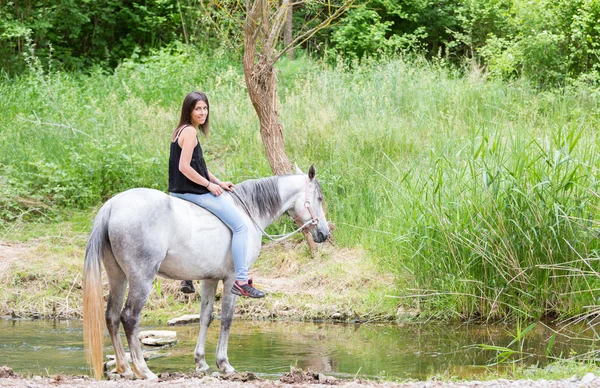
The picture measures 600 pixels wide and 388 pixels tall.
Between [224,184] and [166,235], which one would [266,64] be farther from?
[166,235]

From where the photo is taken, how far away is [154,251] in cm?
631

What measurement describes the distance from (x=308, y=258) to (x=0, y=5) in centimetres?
1189

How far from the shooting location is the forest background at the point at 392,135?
26.5 feet

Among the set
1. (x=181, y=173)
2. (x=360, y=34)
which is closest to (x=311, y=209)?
(x=181, y=173)

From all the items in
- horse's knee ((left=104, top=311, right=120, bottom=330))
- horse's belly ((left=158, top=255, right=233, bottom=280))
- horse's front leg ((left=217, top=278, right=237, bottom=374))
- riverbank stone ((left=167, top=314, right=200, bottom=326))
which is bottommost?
riverbank stone ((left=167, top=314, right=200, bottom=326))

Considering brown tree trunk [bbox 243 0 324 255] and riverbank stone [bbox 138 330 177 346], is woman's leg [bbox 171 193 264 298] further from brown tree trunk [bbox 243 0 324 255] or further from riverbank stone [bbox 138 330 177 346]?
brown tree trunk [bbox 243 0 324 255]

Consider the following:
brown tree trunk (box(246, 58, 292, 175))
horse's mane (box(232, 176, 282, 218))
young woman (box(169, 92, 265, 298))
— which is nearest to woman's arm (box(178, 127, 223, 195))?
young woman (box(169, 92, 265, 298))

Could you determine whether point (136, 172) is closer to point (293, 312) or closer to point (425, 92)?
point (293, 312)

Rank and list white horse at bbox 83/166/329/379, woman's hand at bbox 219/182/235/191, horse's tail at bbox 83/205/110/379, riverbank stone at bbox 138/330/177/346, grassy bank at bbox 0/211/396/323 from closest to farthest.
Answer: horse's tail at bbox 83/205/110/379 < white horse at bbox 83/166/329/379 < woman's hand at bbox 219/182/235/191 < riverbank stone at bbox 138/330/177/346 < grassy bank at bbox 0/211/396/323

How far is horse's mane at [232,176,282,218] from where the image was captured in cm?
712

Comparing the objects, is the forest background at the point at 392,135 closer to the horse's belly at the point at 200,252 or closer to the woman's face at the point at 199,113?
the horse's belly at the point at 200,252

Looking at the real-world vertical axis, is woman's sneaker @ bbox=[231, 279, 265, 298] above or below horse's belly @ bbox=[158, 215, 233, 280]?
below

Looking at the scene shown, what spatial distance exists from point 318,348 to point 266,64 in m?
4.22

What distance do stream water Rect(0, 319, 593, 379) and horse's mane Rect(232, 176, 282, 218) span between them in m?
1.28
